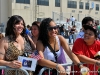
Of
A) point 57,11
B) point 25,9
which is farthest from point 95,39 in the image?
point 57,11

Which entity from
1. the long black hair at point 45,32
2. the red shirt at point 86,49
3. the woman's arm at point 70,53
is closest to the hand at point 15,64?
the long black hair at point 45,32

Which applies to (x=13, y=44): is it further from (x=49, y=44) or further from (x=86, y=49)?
(x=86, y=49)

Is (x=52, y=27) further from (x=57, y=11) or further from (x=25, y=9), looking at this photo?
(x=57, y=11)

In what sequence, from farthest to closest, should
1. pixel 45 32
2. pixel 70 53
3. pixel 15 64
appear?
A: pixel 70 53 → pixel 45 32 → pixel 15 64

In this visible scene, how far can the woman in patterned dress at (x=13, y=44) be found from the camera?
3.74 metres

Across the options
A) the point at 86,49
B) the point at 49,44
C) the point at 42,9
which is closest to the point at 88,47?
the point at 86,49

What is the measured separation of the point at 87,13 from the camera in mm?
47906

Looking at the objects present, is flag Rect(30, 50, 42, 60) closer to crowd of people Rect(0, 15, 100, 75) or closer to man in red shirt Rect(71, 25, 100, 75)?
crowd of people Rect(0, 15, 100, 75)

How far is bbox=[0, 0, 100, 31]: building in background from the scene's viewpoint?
38.5m

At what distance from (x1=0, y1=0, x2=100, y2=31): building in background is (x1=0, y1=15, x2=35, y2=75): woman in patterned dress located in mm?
31254

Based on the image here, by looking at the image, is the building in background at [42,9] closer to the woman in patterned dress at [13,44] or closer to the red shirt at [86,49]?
the red shirt at [86,49]

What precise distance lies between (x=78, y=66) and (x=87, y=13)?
44.7 metres

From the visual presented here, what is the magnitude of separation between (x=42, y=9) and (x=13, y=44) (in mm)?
37430

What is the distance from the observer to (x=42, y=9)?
41.0 meters
